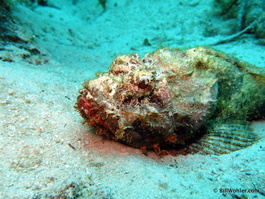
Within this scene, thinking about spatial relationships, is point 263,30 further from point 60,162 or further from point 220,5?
point 60,162

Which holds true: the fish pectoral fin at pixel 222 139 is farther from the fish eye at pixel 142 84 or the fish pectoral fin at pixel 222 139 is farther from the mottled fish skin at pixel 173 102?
the fish eye at pixel 142 84

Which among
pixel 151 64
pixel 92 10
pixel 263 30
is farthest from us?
pixel 92 10

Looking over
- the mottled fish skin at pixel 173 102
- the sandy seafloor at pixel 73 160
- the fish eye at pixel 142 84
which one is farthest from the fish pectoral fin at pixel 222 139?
the fish eye at pixel 142 84

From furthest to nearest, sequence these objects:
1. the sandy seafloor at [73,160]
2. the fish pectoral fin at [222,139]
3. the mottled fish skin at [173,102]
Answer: the fish pectoral fin at [222,139]
the mottled fish skin at [173,102]
the sandy seafloor at [73,160]

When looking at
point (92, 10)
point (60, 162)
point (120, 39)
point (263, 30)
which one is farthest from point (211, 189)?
point (92, 10)

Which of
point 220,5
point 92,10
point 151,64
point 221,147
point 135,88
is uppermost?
point 92,10

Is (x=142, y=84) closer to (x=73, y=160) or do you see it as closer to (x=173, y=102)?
(x=173, y=102)

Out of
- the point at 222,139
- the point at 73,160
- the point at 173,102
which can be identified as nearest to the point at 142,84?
the point at 173,102

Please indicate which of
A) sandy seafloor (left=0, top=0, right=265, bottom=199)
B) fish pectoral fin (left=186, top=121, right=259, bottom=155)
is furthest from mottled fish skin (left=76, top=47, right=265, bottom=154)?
sandy seafloor (left=0, top=0, right=265, bottom=199)

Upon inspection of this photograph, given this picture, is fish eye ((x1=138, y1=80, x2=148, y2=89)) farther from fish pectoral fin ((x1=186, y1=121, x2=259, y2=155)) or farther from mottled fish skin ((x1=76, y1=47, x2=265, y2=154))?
fish pectoral fin ((x1=186, y1=121, x2=259, y2=155))
